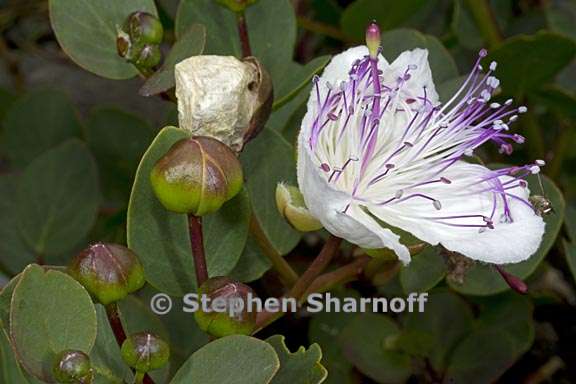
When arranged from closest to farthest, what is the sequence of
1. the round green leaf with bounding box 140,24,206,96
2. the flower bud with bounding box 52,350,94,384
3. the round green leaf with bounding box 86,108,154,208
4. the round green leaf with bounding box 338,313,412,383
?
the flower bud with bounding box 52,350,94,384 → the round green leaf with bounding box 140,24,206,96 → the round green leaf with bounding box 338,313,412,383 → the round green leaf with bounding box 86,108,154,208

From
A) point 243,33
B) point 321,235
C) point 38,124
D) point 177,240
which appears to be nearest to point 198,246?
point 177,240

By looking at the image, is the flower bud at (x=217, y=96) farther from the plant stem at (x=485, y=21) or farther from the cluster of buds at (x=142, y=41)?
the plant stem at (x=485, y=21)

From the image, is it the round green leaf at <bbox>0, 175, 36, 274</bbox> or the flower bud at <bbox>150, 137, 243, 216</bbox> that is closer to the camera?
the flower bud at <bbox>150, 137, 243, 216</bbox>

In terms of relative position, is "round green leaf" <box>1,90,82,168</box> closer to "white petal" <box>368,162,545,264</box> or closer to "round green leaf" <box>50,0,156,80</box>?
"round green leaf" <box>50,0,156,80</box>

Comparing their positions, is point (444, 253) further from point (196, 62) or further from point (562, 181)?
point (562, 181)

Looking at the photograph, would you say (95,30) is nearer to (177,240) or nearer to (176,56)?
(176,56)

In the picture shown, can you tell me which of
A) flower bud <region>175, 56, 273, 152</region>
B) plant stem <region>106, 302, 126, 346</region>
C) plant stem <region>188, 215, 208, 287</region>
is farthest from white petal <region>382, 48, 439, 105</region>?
plant stem <region>106, 302, 126, 346</region>
